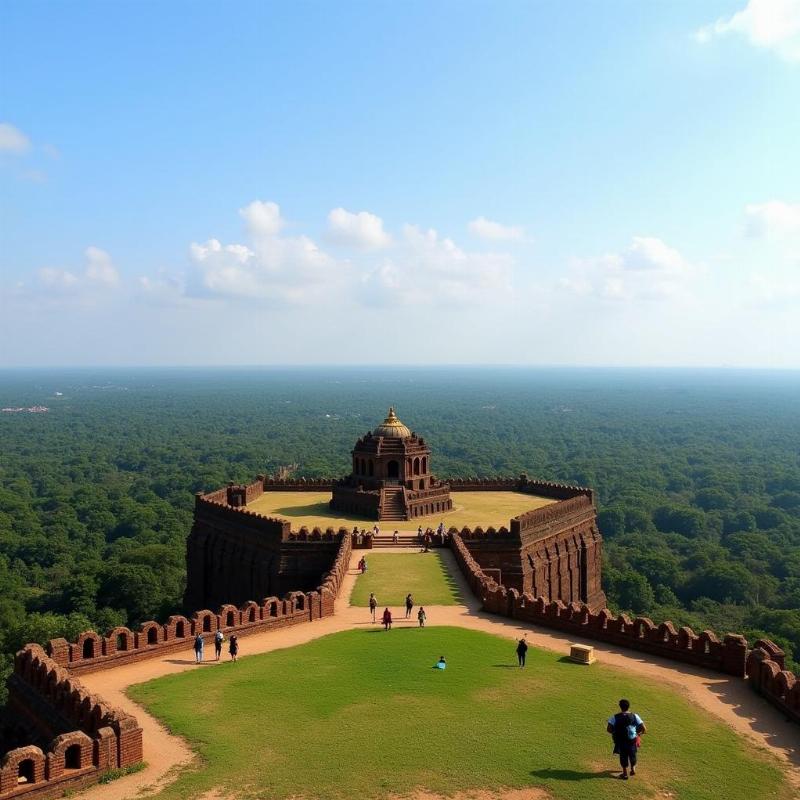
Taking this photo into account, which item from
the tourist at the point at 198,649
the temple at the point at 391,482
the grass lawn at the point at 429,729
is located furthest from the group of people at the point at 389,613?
the temple at the point at 391,482

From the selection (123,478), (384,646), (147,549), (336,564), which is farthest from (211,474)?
(384,646)

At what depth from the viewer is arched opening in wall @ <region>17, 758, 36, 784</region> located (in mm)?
15141

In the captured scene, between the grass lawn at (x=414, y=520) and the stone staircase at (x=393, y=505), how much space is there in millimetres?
981

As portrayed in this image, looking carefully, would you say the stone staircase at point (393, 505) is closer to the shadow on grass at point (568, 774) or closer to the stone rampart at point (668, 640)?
the stone rampart at point (668, 640)

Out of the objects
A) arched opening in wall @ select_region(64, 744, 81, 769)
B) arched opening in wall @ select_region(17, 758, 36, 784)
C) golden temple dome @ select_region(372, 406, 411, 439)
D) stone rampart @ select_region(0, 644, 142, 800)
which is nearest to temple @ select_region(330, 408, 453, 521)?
golden temple dome @ select_region(372, 406, 411, 439)

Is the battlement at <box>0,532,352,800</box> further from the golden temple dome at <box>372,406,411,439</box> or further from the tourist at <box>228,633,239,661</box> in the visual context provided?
the golden temple dome at <box>372,406,411,439</box>

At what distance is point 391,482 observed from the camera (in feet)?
166

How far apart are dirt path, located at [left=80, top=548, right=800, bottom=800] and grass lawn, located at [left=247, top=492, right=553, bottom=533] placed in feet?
43.0

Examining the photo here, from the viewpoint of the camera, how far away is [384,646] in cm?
2433

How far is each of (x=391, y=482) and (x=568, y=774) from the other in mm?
35257

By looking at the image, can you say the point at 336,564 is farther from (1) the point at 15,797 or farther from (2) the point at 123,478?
(2) the point at 123,478

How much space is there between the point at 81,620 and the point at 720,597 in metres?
60.0

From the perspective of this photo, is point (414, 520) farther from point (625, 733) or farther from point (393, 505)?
point (625, 733)

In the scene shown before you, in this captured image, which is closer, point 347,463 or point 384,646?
point 384,646
